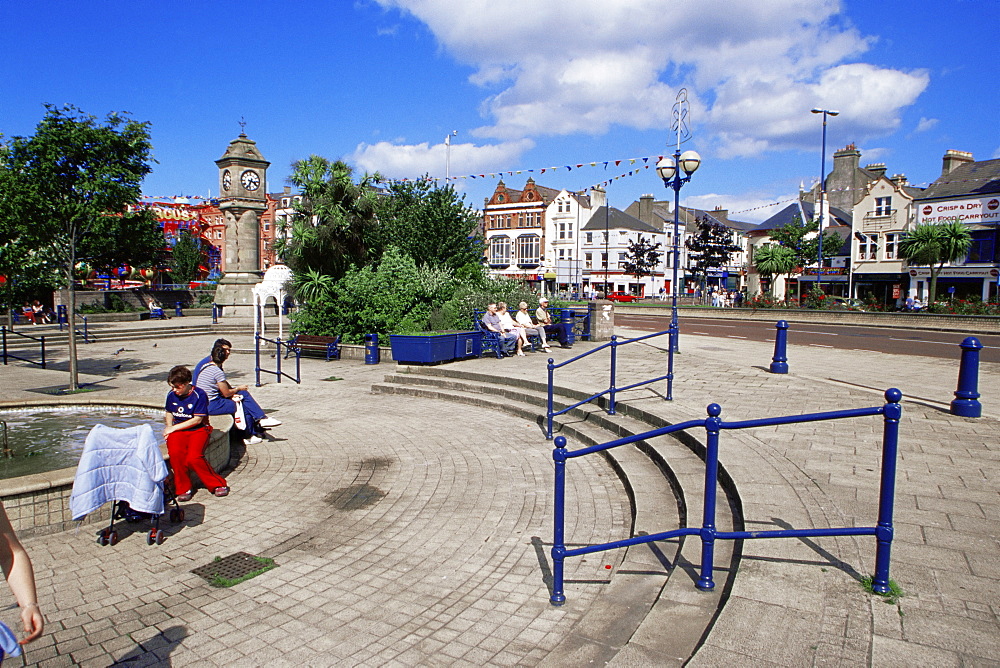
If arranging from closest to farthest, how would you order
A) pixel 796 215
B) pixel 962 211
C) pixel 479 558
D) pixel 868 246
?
pixel 479 558 → pixel 962 211 → pixel 868 246 → pixel 796 215

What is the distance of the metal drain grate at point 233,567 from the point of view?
472 centimetres

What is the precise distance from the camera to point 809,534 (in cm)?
368

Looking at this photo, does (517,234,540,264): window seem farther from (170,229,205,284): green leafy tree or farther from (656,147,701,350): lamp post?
(656,147,701,350): lamp post

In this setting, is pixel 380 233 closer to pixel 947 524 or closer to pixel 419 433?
pixel 419 433

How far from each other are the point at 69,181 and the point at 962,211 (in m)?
46.4

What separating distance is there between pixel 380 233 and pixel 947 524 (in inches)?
864

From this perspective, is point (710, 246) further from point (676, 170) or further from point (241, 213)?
point (676, 170)

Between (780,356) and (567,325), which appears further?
(567,325)

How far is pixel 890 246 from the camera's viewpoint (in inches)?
1766

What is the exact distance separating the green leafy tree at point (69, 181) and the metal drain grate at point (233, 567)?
833 centimetres

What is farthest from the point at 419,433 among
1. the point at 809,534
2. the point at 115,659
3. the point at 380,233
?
the point at 380,233

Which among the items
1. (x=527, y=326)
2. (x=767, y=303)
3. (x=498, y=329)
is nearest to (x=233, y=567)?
(x=498, y=329)

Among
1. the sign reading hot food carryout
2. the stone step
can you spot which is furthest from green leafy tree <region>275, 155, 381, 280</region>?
the sign reading hot food carryout

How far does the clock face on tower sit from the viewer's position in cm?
2991
